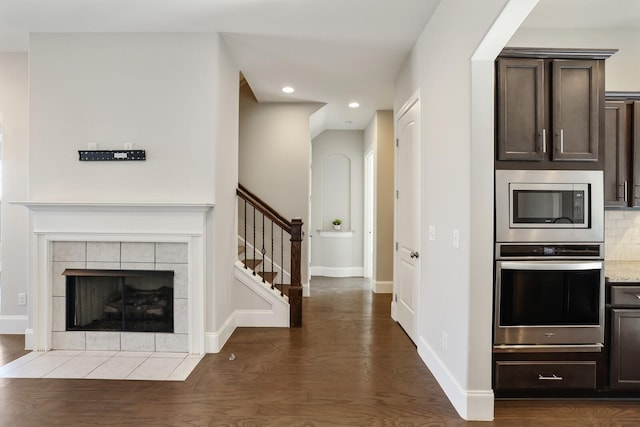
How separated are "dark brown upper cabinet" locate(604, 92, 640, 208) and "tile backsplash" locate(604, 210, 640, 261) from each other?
0.32 metres

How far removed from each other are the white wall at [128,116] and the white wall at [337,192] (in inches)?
157

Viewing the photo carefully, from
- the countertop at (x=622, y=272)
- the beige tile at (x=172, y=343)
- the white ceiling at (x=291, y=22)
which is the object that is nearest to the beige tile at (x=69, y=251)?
the beige tile at (x=172, y=343)

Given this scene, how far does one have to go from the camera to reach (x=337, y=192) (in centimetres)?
725

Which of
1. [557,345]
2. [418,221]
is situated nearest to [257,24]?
[418,221]

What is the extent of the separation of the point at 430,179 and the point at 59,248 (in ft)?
11.1

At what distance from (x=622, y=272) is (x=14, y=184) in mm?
5488

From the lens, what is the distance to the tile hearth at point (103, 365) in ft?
9.34

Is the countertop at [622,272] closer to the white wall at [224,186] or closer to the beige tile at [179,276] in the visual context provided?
the white wall at [224,186]

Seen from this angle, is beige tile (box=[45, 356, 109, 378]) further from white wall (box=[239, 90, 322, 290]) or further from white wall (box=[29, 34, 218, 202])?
white wall (box=[239, 90, 322, 290])

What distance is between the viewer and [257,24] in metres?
3.17

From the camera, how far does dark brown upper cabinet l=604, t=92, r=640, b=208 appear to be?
2.78 m

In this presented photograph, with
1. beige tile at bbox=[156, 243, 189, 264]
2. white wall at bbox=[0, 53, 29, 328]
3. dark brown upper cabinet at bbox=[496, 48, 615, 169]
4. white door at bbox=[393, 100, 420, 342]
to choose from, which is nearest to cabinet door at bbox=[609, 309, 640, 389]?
dark brown upper cabinet at bbox=[496, 48, 615, 169]

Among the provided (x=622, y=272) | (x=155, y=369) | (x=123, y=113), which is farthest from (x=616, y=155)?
(x=123, y=113)

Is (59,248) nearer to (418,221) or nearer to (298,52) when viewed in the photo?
(298,52)
